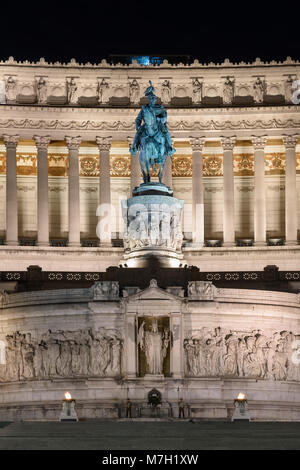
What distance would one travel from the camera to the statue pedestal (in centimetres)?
7662

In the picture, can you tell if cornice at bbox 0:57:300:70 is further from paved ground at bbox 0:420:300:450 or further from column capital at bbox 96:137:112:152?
paved ground at bbox 0:420:300:450

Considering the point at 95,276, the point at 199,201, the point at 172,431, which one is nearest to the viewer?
the point at 172,431

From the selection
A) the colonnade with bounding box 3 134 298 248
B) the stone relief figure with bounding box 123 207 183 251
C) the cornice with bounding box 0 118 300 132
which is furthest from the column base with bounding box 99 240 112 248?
the stone relief figure with bounding box 123 207 183 251

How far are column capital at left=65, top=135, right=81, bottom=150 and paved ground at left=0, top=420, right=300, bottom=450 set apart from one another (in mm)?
56617

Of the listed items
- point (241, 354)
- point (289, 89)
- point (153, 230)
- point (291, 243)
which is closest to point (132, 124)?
point (289, 89)

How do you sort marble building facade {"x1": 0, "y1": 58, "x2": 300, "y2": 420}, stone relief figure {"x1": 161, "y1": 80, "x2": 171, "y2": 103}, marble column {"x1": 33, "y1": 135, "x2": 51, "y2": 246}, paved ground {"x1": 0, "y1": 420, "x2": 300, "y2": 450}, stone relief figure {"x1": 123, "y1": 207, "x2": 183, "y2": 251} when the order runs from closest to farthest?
1. paved ground {"x1": 0, "y1": 420, "x2": 300, "y2": 450}
2. stone relief figure {"x1": 123, "y1": 207, "x2": 183, "y2": 251}
3. marble building facade {"x1": 0, "y1": 58, "x2": 300, "y2": 420}
4. marble column {"x1": 33, "y1": 135, "x2": 51, "y2": 246}
5. stone relief figure {"x1": 161, "y1": 80, "x2": 171, "y2": 103}

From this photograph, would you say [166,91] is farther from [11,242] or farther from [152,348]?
[152,348]

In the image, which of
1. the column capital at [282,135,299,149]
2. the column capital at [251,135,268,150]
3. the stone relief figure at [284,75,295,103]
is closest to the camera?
the column capital at [282,135,299,149]

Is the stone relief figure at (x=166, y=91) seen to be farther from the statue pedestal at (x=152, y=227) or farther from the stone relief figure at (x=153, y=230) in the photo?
the stone relief figure at (x=153, y=230)

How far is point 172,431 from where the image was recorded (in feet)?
158

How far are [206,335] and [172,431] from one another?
20.1 m

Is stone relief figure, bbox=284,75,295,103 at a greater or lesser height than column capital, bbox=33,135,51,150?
greater
